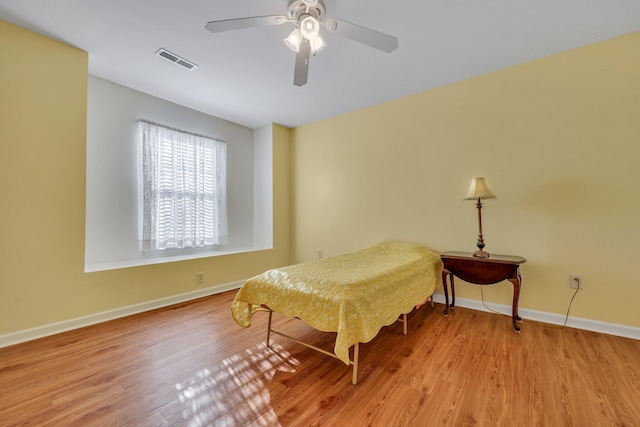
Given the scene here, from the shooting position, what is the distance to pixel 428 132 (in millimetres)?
3014

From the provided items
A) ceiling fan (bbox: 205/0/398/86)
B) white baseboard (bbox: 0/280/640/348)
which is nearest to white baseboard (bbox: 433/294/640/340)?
white baseboard (bbox: 0/280/640/348)

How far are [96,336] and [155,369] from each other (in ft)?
2.88

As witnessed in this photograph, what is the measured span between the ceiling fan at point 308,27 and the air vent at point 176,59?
107cm

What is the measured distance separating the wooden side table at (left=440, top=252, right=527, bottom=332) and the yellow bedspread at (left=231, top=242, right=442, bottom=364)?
25 centimetres

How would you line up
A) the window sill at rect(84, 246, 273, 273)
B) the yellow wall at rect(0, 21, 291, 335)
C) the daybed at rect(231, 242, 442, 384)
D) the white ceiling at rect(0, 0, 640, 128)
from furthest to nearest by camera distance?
the window sill at rect(84, 246, 273, 273), the yellow wall at rect(0, 21, 291, 335), the white ceiling at rect(0, 0, 640, 128), the daybed at rect(231, 242, 442, 384)

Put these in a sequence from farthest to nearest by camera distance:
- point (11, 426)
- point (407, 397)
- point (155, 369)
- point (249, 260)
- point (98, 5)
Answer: point (249, 260), point (98, 5), point (155, 369), point (407, 397), point (11, 426)

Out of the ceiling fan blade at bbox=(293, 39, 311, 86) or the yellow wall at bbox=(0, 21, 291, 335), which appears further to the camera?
the yellow wall at bbox=(0, 21, 291, 335)

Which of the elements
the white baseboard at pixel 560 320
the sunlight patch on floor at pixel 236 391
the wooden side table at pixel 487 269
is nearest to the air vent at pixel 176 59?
the sunlight patch on floor at pixel 236 391

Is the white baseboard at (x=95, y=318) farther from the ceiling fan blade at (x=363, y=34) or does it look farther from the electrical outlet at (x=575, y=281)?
the electrical outlet at (x=575, y=281)

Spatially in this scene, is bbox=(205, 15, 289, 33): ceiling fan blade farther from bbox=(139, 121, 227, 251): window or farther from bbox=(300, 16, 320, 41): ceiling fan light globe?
bbox=(139, 121, 227, 251): window

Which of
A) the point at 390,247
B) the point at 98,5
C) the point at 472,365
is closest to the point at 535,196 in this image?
the point at 390,247

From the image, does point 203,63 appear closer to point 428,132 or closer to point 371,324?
point 428,132

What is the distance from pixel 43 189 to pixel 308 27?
243 cm

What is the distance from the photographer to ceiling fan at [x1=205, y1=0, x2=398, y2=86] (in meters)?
1.57
